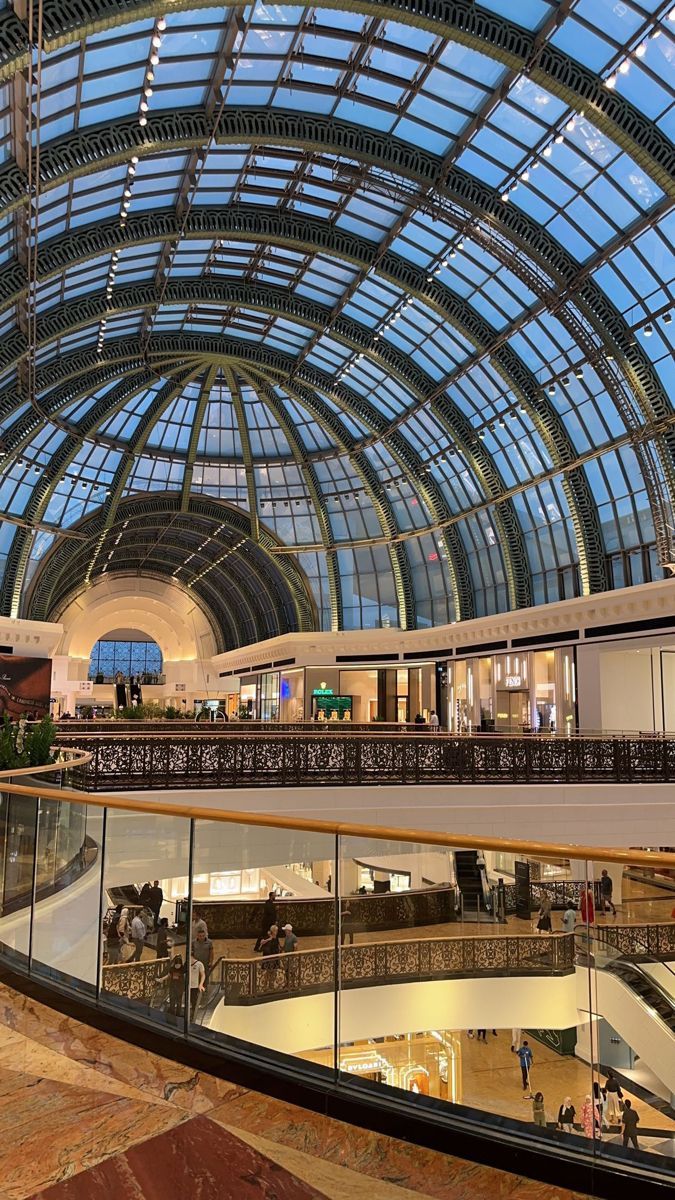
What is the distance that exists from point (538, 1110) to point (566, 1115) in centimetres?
12

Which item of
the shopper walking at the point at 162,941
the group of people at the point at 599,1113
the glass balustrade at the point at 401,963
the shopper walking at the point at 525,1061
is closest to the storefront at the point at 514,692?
the glass balustrade at the point at 401,963

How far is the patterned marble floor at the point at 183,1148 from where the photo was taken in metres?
3.07

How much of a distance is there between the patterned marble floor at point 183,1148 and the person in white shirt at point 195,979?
1.04 feet

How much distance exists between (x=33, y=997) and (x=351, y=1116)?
2456 millimetres

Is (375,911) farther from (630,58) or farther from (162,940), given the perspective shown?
(630,58)

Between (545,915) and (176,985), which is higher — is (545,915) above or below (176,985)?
above

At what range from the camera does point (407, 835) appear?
3912mm

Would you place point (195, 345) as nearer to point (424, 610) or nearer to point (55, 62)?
point (424, 610)

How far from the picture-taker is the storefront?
31.5 meters

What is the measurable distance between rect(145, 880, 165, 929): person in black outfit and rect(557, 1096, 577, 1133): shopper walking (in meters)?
2.37

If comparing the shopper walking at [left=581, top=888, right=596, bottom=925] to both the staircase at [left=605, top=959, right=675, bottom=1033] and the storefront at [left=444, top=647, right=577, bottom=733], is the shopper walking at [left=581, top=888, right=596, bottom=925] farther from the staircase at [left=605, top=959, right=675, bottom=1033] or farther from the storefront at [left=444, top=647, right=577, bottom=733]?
the storefront at [left=444, top=647, right=577, bottom=733]

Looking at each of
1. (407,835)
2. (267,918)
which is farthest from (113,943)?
(407,835)

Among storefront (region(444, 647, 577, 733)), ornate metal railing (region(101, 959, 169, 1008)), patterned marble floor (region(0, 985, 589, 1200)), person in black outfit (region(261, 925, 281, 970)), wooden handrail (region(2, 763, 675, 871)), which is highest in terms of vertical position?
storefront (region(444, 647, 577, 733))

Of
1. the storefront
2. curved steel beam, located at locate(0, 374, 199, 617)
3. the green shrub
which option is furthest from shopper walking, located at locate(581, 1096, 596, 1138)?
curved steel beam, located at locate(0, 374, 199, 617)
